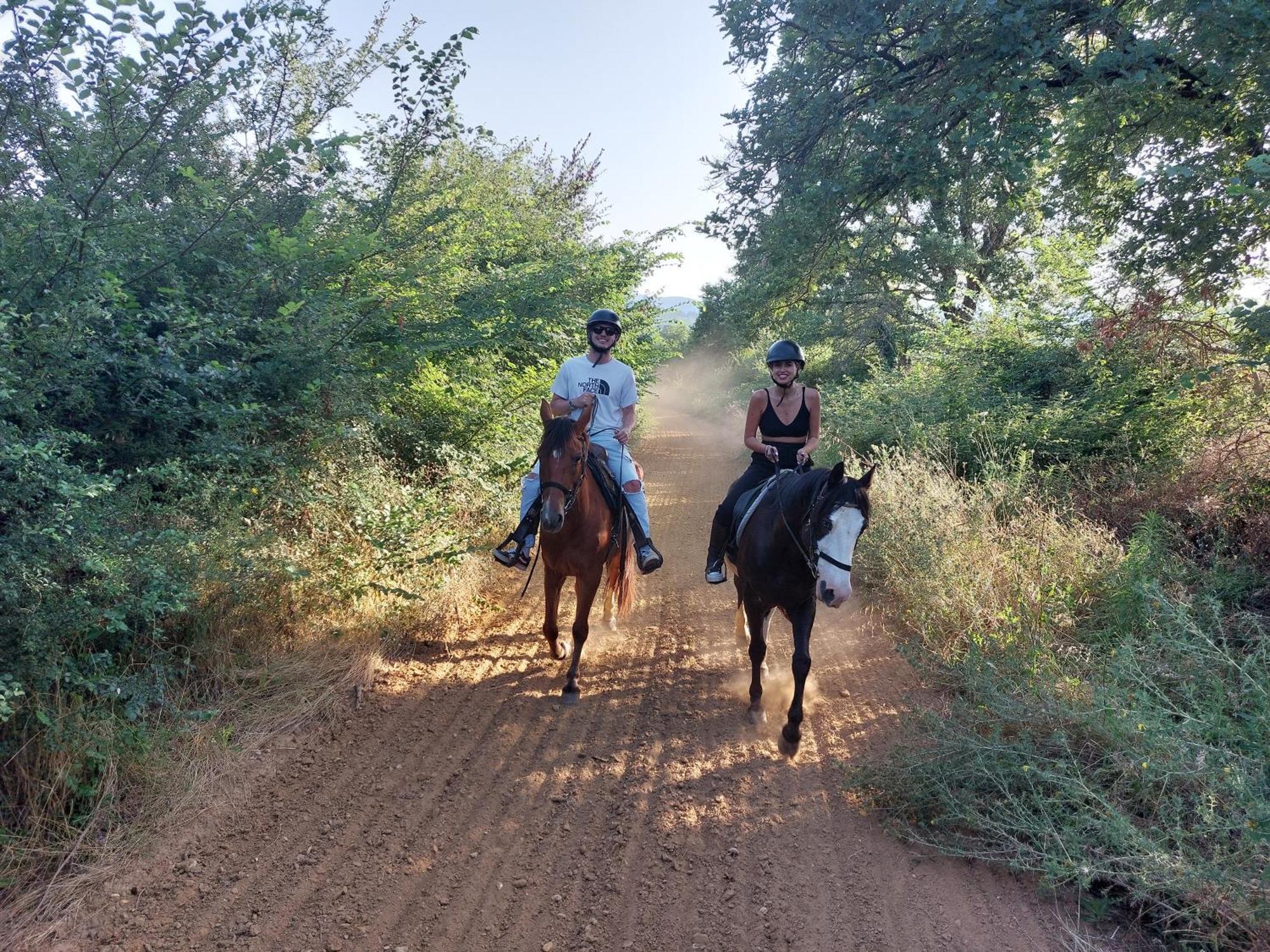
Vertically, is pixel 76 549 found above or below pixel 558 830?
above

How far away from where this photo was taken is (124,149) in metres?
3.92

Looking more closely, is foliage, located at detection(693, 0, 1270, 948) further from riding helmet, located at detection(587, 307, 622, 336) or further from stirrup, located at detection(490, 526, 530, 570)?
stirrup, located at detection(490, 526, 530, 570)

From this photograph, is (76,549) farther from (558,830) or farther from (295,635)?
(558,830)

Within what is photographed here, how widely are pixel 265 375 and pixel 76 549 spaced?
226 cm

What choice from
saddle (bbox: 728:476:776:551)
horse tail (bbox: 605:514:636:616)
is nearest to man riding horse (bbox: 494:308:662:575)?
horse tail (bbox: 605:514:636:616)

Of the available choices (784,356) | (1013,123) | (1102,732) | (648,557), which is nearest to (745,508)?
(648,557)

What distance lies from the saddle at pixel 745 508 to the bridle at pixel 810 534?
0.35 m

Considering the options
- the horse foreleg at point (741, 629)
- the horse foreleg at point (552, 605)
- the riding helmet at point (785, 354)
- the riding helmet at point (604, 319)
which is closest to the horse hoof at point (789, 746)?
the horse foreleg at point (741, 629)

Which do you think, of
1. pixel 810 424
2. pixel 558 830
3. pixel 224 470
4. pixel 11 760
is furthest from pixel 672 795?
pixel 224 470

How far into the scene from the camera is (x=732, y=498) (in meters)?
5.75

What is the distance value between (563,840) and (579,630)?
1.86 m

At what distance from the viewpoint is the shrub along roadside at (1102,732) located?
2719 mm

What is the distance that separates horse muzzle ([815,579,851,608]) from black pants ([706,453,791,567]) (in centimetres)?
184

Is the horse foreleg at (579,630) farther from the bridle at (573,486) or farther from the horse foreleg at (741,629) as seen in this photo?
the horse foreleg at (741,629)
